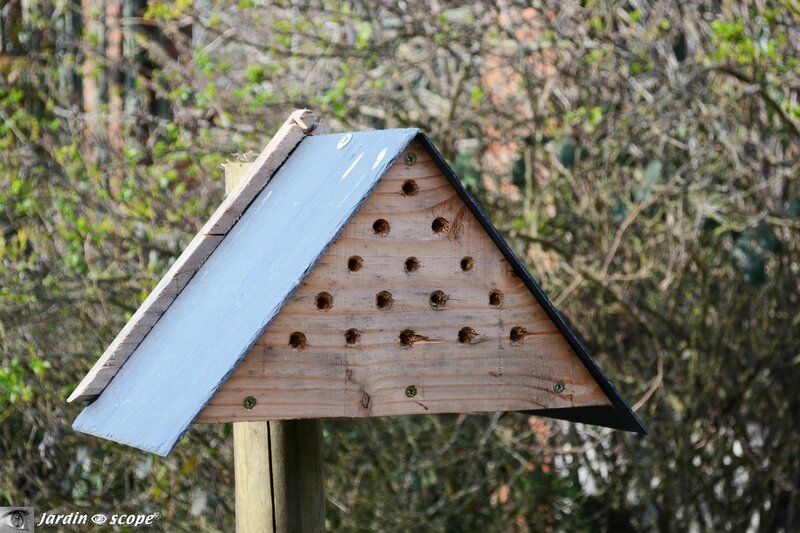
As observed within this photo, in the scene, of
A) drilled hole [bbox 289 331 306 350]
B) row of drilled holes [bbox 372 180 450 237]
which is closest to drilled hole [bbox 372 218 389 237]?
row of drilled holes [bbox 372 180 450 237]

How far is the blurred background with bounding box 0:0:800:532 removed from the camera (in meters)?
4.91

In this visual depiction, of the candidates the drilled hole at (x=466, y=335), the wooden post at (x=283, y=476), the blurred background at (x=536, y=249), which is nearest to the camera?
the drilled hole at (x=466, y=335)

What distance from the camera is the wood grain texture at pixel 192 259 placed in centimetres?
231

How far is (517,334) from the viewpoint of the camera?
7.51 ft

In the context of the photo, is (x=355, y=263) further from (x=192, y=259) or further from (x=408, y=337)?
(x=192, y=259)

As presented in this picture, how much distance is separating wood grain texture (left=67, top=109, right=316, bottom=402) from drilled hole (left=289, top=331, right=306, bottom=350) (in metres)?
0.36

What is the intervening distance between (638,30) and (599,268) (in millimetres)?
1239

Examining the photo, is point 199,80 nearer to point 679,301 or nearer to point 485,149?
point 485,149

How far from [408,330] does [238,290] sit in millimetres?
348

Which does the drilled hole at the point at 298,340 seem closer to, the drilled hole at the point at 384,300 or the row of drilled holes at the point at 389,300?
the row of drilled holes at the point at 389,300

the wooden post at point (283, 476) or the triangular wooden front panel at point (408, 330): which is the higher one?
the triangular wooden front panel at point (408, 330)

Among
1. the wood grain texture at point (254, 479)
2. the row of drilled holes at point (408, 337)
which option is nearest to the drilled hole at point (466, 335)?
the row of drilled holes at point (408, 337)

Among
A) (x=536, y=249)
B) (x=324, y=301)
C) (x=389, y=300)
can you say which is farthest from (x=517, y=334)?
(x=536, y=249)

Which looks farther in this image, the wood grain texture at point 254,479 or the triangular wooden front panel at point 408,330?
the wood grain texture at point 254,479
